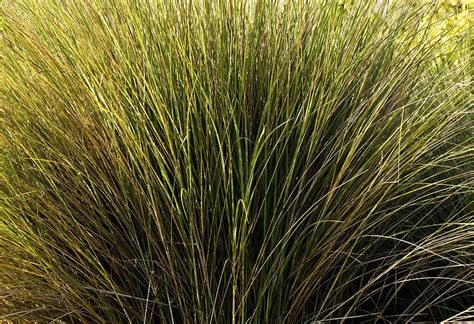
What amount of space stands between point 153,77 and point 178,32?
32cm

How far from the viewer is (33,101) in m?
2.18

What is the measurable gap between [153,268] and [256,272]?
1.09 ft

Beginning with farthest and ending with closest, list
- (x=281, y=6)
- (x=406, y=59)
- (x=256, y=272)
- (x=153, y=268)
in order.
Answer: (x=281, y=6), (x=406, y=59), (x=153, y=268), (x=256, y=272)

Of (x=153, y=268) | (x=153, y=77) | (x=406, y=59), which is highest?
(x=153, y=77)

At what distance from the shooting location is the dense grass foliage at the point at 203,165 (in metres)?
1.99

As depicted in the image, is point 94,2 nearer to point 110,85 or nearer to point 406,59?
point 110,85

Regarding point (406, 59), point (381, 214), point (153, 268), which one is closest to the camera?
point (153, 268)

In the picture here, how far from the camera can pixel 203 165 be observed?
2.04m

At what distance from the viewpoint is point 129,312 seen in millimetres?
2113

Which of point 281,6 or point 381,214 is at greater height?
point 281,6

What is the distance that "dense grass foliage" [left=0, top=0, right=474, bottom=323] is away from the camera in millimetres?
1986

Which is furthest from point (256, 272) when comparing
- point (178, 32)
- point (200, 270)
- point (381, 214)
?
point (178, 32)

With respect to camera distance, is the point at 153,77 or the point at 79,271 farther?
the point at 79,271

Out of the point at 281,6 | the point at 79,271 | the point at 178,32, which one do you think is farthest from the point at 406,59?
the point at 79,271
